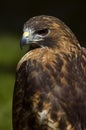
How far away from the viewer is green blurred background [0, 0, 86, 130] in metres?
10.5

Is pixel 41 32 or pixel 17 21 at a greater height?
pixel 17 21

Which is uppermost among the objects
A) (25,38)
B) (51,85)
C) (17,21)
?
(17,21)

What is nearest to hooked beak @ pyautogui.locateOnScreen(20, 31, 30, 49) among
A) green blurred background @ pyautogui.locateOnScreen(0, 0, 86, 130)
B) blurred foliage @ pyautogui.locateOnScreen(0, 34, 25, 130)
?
blurred foliage @ pyautogui.locateOnScreen(0, 34, 25, 130)

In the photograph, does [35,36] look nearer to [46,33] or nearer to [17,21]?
[46,33]

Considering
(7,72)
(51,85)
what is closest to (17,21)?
(7,72)

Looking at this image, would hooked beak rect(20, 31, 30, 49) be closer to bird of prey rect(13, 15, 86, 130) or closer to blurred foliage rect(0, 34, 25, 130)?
bird of prey rect(13, 15, 86, 130)

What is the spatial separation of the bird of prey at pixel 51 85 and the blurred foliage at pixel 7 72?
11.6 ft

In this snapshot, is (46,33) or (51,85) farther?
(46,33)

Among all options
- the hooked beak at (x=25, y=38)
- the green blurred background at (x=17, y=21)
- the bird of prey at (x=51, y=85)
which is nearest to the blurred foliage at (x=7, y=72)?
the green blurred background at (x=17, y=21)

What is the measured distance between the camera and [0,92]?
10.2 metres

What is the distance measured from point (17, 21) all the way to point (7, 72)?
166cm

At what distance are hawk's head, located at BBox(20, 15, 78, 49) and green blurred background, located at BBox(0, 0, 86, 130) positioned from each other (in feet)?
13.7

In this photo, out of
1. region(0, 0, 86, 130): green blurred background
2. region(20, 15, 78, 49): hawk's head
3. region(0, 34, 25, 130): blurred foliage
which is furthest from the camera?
region(0, 0, 86, 130): green blurred background

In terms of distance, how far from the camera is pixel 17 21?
11953 mm
